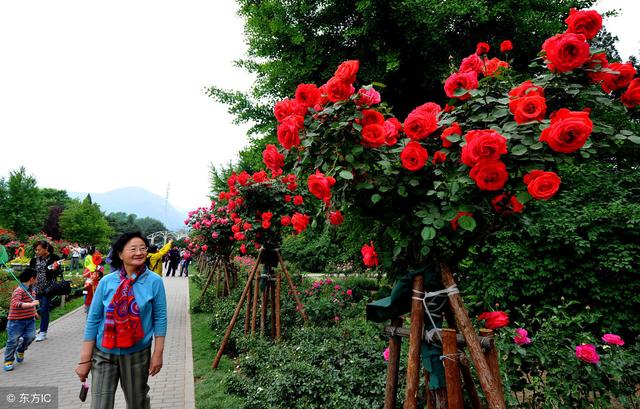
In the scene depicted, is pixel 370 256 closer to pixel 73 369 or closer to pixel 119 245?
pixel 119 245

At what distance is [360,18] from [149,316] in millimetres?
8366

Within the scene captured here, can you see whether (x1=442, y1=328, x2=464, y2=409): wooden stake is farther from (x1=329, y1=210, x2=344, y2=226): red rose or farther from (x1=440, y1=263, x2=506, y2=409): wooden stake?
(x1=329, y1=210, x2=344, y2=226): red rose

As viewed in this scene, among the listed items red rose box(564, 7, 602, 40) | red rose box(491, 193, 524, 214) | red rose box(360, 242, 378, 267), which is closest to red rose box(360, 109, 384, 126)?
red rose box(491, 193, 524, 214)

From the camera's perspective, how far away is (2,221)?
33094 mm

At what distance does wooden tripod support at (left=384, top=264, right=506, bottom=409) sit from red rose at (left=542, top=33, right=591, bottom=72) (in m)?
1.22

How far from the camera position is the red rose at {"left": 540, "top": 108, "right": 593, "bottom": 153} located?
1.48 meters

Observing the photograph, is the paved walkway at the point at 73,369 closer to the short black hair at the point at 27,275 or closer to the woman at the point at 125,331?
the short black hair at the point at 27,275

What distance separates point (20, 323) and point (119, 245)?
405 cm

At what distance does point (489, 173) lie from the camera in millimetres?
1641

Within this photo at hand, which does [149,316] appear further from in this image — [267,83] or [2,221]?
[2,221]

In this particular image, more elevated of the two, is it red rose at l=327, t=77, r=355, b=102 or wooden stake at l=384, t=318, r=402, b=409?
red rose at l=327, t=77, r=355, b=102

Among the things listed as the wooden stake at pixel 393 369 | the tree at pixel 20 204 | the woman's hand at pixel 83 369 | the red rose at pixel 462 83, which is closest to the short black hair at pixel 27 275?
the woman's hand at pixel 83 369

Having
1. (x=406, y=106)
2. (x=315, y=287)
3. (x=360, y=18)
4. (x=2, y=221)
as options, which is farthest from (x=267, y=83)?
(x=2, y=221)

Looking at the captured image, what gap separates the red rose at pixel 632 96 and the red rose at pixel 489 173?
76 cm
